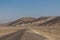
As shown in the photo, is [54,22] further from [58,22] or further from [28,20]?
[28,20]

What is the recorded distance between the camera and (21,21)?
12438 cm

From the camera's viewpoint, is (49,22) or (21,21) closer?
(49,22)

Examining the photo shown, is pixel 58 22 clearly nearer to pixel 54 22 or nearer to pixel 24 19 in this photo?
pixel 54 22

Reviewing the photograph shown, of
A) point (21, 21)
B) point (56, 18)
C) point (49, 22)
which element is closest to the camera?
point (49, 22)

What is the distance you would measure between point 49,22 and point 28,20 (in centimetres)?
2504

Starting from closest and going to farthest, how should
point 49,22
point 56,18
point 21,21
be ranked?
point 49,22, point 56,18, point 21,21

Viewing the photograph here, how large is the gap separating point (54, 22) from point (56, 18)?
20.3 feet

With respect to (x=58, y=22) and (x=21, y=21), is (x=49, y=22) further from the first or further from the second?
(x=21, y=21)

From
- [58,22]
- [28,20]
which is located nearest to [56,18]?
[58,22]

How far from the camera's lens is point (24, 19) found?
127 meters

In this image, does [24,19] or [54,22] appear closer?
[54,22]

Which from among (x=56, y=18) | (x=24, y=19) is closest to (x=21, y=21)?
(x=24, y=19)

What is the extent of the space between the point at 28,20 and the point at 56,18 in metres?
23.5

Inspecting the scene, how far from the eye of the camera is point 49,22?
103m
